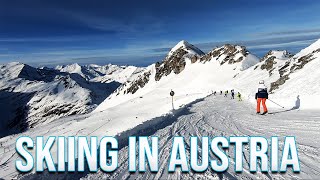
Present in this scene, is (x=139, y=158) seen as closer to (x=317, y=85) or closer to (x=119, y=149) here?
(x=119, y=149)

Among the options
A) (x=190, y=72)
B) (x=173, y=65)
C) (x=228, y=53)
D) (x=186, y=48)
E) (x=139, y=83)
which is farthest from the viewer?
(x=186, y=48)

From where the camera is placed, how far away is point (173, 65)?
519 feet

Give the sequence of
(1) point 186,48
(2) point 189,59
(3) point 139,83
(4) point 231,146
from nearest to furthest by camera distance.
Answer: (4) point 231,146, (2) point 189,59, (3) point 139,83, (1) point 186,48

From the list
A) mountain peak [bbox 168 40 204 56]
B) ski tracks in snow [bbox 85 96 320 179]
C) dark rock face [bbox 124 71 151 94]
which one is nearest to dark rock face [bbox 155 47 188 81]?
mountain peak [bbox 168 40 204 56]

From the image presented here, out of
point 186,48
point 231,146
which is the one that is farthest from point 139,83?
point 231,146

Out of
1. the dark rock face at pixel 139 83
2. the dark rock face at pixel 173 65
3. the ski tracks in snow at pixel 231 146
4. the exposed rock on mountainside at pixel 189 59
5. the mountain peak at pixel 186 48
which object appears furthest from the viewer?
the mountain peak at pixel 186 48

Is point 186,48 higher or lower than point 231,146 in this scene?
higher

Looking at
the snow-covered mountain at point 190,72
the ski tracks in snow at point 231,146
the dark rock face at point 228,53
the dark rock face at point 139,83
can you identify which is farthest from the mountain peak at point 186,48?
the ski tracks in snow at point 231,146

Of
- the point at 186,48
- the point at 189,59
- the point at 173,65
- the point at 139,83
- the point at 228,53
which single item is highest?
the point at 186,48

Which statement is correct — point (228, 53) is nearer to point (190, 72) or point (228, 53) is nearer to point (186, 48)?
point (190, 72)

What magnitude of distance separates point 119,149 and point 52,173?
9.64 feet

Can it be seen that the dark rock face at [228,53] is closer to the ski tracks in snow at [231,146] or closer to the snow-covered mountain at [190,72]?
the snow-covered mountain at [190,72]

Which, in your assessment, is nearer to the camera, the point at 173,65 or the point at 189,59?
the point at 189,59

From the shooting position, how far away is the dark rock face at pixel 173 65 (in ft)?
501
